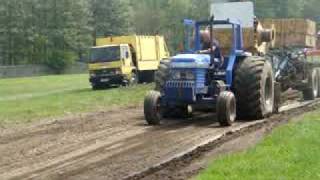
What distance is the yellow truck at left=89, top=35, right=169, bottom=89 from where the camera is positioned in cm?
3734

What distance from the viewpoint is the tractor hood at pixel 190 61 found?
53.0 feet

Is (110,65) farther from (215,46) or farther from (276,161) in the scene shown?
(276,161)

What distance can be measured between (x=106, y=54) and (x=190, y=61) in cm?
2192

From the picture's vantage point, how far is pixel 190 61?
16.2 meters

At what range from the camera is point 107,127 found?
16188 mm

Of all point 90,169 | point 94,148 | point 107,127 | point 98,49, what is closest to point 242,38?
point 107,127

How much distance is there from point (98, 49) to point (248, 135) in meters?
24.8

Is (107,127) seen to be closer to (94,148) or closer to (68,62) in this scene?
(94,148)

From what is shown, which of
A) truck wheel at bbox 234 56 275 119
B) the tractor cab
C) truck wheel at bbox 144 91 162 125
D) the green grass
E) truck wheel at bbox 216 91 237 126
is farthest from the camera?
truck wheel at bbox 234 56 275 119

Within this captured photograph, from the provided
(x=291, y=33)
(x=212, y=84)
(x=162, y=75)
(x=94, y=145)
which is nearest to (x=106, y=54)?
(x=291, y=33)

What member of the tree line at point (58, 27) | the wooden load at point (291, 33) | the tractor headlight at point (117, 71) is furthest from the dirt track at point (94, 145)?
the tree line at point (58, 27)

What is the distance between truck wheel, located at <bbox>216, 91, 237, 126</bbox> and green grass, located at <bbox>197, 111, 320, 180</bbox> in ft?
9.50

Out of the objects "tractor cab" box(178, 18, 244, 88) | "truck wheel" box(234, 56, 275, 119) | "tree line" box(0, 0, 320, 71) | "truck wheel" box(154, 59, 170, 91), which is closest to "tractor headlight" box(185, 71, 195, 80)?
"tractor cab" box(178, 18, 244, 88)

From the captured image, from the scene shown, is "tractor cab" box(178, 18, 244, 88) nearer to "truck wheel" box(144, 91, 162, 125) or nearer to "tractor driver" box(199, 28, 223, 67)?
"tractor driver" box(199, 28, 223, 67)
